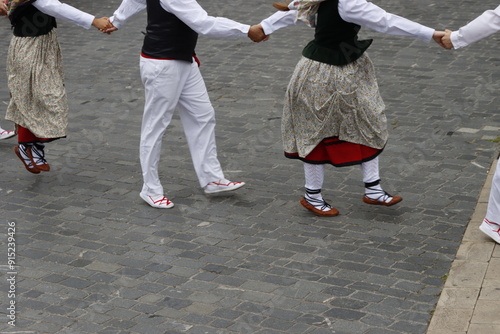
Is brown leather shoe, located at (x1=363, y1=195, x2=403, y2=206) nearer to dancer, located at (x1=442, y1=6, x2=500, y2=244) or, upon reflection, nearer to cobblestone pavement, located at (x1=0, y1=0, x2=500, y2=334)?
cobblestone pavement, located at (x1=0, y1=0, x2=500, y2=334)

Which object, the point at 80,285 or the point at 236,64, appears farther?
the point at 236,64

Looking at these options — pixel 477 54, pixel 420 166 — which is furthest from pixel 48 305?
pixel 477 54

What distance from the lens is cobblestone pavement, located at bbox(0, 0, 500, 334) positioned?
5.20m

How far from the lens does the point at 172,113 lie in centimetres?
683

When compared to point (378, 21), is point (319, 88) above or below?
below

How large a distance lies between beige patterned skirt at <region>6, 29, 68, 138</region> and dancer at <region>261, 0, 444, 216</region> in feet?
6.36

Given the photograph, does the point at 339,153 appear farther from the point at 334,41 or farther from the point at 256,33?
the point at 256,33

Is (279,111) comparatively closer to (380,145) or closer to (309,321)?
(380,145)

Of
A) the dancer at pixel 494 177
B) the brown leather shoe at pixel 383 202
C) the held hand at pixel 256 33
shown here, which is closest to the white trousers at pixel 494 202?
the dancer at pixel 494 177

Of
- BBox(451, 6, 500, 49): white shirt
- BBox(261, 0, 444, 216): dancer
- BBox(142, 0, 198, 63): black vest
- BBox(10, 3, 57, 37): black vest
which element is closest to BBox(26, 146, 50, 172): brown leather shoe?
BBox(10, 3, 57, 37): black vest

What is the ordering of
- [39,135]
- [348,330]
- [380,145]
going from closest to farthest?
1. [348,330]
2. [380,145]
3. [39,135]

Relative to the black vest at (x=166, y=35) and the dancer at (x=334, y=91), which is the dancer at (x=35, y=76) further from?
the dancer at (x=334, y=91)

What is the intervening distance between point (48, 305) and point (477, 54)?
6970mm

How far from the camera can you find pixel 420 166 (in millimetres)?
7379
